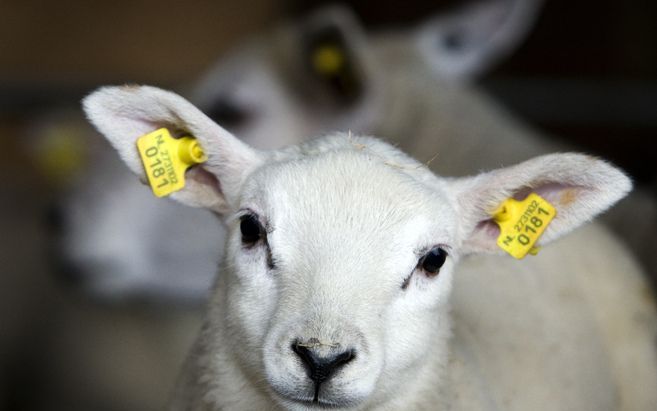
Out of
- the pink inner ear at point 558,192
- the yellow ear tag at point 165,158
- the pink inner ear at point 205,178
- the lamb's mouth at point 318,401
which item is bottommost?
the lamb's mouth at point 318,401

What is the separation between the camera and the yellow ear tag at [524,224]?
257 centimetres

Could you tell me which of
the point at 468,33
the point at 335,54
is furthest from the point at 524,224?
the point at 468,33

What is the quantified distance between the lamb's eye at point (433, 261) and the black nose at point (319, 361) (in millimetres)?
401

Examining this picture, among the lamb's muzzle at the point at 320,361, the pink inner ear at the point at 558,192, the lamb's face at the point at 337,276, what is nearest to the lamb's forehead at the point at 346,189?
the lamb's face at the point at 337,276

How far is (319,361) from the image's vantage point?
6.90 feet

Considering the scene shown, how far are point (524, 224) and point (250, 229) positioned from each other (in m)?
0.69

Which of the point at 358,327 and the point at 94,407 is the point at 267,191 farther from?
the point at 94,407

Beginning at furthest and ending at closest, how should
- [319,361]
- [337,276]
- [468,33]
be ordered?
[468,33], [337,276], [319,361]

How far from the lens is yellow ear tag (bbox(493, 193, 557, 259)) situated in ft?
8.43

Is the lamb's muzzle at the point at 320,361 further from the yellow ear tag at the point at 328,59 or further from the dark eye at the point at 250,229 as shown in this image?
the yellow ear tag at the point at 328,59

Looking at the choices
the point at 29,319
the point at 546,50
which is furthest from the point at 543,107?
the point at 29,319

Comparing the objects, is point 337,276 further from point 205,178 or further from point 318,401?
point 205,178

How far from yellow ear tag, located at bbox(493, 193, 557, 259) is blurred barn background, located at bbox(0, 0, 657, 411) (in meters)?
2.10

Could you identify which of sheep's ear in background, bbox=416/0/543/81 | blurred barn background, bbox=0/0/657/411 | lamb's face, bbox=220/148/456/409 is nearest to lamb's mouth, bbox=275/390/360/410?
lamb's face, bbox=220/148/456/409
